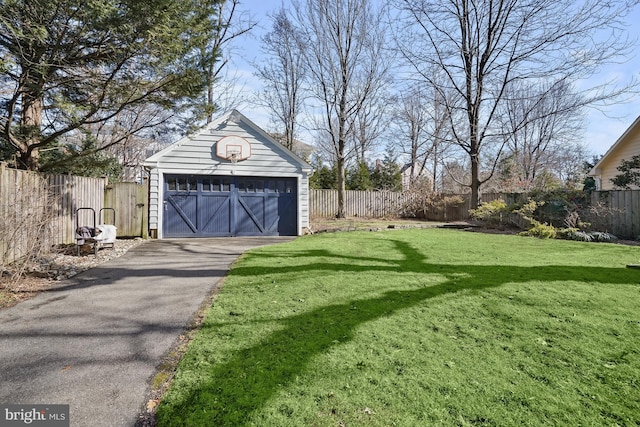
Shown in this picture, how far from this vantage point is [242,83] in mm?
16906

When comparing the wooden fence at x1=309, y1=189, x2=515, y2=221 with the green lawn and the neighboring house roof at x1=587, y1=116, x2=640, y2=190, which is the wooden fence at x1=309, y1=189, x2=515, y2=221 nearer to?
the neighboring house roof at x1=587, y1=116, x2=640, y2=190

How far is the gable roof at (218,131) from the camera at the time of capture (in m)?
10.1

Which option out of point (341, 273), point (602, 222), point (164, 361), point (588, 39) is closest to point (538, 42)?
point (588, 39)

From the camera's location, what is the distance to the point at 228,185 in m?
10.9

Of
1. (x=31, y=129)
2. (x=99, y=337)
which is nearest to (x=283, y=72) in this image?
(x=31, y=129)

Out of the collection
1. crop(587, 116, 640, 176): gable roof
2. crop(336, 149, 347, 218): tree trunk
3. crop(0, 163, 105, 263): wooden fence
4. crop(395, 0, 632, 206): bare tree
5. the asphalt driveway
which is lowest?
the asphalt driveway

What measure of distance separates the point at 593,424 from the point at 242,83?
17895 millimetres

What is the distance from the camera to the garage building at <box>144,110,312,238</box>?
10312 mm

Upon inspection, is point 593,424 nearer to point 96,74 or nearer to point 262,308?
point 262,308

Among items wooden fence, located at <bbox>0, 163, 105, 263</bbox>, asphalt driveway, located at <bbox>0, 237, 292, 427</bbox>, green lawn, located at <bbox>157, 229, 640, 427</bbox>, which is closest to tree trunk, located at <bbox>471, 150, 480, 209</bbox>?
green lawn, located at <bbox>157, 229, 640, 427</bbox>

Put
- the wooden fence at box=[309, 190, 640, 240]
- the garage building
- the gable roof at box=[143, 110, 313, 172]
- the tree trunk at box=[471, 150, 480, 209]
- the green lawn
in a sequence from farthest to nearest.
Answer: the wooden fence at box=[309, 190, 640, 240], the tree trunk at box=[471, 150, 480, 209], the garage building, the gable roof at box=[143, 110, 313, 172], the green lawn

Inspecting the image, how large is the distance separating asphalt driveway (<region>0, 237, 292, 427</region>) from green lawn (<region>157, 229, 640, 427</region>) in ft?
1.12

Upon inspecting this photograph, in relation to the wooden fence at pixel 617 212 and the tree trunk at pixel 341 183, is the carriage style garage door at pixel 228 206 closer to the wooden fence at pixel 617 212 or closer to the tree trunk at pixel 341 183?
the tree trunk at pixel 341 183

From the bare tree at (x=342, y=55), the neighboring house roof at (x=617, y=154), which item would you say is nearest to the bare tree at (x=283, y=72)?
the bare tree at (x=342, y=55)
